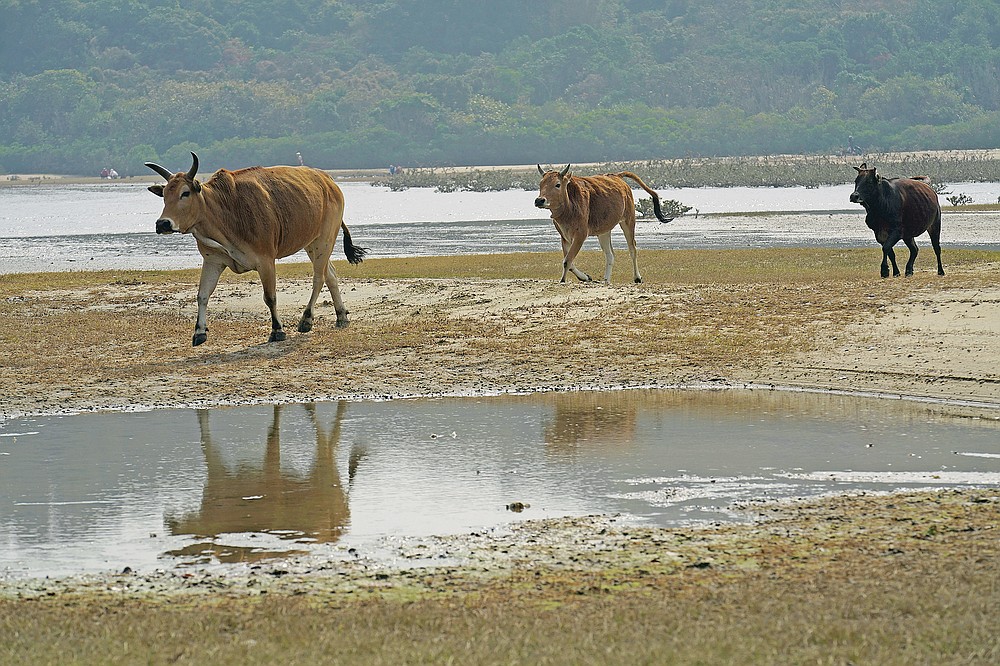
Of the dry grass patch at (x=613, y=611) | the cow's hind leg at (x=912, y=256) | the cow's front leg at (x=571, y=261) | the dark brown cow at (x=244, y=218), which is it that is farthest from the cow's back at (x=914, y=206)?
the dry grass patch at (x=613, y=611)

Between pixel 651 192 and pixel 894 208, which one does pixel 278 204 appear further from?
pixel 894 208

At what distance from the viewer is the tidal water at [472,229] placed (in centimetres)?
3416

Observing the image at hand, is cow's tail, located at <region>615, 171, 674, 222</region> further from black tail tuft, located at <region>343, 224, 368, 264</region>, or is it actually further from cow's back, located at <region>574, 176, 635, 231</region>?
black tail tuft, located at <region>343, 224, 368, 264</region>

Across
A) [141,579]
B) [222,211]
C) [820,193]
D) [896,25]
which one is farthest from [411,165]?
[141,579]

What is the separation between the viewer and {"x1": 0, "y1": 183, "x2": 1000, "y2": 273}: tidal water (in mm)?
34156

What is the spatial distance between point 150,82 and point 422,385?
528 feet

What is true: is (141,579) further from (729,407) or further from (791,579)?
(729,407)

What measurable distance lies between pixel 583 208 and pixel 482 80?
140548mm

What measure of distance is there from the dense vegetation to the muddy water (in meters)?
128

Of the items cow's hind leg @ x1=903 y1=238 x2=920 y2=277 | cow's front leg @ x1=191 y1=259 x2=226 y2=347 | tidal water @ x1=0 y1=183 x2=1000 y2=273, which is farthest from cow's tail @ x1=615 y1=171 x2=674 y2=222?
tidal water @ x1=0 y1=183 x2=1000 y2=273

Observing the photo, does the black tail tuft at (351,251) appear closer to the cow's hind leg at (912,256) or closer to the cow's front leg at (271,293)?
the cow's front leg at (271,293)

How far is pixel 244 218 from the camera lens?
16.4m

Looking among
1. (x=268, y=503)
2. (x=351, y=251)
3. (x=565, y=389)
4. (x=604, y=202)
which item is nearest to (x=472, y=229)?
(x=604, y=202)

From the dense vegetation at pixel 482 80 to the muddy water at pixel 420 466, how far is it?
127768mm
